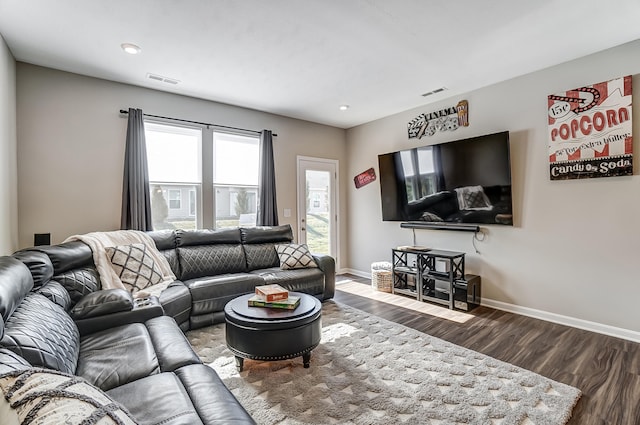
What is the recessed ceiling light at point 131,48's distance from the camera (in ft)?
9.14

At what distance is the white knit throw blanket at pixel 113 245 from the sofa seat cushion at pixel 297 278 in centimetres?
100

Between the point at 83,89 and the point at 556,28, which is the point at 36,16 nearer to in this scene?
the point at 83,89

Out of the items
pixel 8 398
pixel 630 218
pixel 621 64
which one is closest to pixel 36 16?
pixel 8 398

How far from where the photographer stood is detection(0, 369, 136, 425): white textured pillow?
2.23 ft

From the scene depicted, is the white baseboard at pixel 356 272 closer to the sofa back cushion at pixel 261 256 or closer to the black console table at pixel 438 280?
the black console table at pixel 438 280

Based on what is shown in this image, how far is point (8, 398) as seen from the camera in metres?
0.72

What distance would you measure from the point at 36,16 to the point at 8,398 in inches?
115

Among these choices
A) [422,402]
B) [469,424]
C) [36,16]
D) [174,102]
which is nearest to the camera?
[469,424]

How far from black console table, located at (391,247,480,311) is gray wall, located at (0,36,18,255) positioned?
4.22 meters

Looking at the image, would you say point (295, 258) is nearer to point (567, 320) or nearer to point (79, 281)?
point (79, 281)

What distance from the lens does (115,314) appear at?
2.15 metres

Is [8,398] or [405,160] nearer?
[8,398]

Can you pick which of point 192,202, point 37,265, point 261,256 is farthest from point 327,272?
point 37,265

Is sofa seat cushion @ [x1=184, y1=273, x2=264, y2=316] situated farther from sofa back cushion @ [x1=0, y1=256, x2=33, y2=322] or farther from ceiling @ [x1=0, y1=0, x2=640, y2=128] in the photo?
ceiling @ [x1=0, y1=0, x2=640, y2=128]
